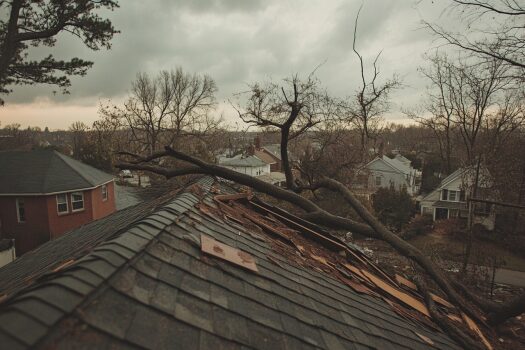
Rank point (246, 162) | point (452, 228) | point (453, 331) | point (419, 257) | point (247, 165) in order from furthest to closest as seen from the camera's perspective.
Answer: point (246, 162) → point (247, 165) → point (452, 228) → point (419, 257) → point (453, 331)

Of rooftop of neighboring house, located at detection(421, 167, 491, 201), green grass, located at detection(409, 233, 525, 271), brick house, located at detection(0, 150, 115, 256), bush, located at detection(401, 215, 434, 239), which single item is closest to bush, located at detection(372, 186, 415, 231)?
bush, located at detection(401, 215, 434, 239)

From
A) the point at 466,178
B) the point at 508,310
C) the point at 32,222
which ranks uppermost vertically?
the point at 508,310

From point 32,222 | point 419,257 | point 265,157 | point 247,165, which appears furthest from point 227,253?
point 265,157

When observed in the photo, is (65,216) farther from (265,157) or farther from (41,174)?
(265,157)

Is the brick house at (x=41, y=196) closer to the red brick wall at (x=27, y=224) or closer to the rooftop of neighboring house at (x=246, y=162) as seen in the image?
the red brick wall at (x=27, y=224)

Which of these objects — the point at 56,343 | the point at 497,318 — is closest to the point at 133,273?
the point at 56,343

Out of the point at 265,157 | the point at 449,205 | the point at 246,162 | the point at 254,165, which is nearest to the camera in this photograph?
the point at 449,205

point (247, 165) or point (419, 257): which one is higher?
point (419, 257)

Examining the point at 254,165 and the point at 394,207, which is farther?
the point at 254,165
